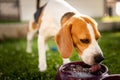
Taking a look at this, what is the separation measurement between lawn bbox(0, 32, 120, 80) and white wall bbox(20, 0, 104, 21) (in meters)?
1.06

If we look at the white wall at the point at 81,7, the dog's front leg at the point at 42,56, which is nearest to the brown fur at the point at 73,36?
the dog's front leg at the point at 42,56

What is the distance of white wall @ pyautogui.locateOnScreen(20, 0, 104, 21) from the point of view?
19.4 feet

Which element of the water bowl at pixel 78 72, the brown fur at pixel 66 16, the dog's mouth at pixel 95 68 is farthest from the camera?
the brown fur at pixel 66 16

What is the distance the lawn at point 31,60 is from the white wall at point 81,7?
1055mm

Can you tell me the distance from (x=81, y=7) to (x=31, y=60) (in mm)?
2771

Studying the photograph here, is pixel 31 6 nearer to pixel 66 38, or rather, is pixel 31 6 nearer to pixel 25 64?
pixel 25 64

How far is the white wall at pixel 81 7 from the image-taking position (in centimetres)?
591

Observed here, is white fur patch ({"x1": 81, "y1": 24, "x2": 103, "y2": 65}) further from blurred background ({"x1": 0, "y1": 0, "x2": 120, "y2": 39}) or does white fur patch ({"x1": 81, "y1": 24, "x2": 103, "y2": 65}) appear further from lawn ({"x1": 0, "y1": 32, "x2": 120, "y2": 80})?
blurred background ({"x1": 0, "y1": 0, "x2": 120, "y2": 39})

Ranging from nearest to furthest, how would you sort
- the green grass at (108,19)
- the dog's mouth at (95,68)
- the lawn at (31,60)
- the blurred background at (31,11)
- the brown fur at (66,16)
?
the dog's mouth at (95,68)
the brown fur at (66,16)
the lawn at (31,60)
the blurred background at (31,11)
the green grass at (108,19)

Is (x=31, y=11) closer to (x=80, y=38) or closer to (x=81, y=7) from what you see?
(x=81, y=7)

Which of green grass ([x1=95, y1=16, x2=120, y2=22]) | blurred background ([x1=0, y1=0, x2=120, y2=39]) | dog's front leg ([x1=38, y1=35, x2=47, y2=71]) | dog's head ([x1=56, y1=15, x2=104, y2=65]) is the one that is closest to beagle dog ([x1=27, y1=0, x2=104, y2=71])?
dog's head ([x1=56, y1=15, x2=104, y2=65])

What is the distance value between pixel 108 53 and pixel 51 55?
684 millimetres

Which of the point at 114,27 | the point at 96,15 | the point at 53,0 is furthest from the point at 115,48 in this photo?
the point at 96,15

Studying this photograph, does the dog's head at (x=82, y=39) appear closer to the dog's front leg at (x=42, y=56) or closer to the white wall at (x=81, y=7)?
the dog's front leg at (x=42, y=56)
